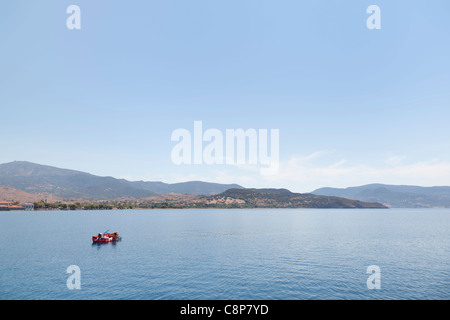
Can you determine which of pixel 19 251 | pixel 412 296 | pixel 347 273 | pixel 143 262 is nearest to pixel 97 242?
pixel 19 251

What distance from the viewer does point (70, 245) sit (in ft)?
345

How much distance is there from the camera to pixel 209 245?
10338cm

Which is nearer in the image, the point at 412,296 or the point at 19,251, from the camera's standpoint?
the point at 412,296

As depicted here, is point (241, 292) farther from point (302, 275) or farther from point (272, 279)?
point (302, 275)
